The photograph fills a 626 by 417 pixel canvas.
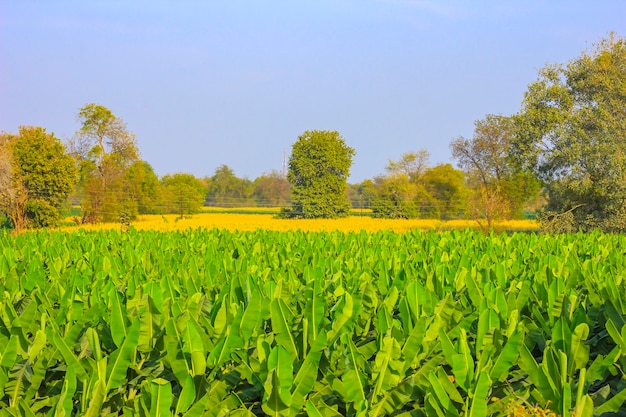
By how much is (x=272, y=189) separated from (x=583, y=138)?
208 ft

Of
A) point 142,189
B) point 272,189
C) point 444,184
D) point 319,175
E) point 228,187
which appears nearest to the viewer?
point 142,189

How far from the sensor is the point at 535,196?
2212 inches

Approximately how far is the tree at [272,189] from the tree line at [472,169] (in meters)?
26.1

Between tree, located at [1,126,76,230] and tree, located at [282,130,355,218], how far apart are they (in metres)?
20.3

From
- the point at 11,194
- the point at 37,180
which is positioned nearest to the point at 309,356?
the point at 11,194

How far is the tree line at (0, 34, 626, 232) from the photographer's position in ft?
92.2

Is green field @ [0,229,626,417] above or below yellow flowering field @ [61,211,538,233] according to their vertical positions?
above

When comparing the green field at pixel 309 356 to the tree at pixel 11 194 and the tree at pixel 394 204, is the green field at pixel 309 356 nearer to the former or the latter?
the tree at pixel 11 194

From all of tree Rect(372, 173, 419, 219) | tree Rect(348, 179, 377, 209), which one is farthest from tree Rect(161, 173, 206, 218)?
tree Rect(372, 173, 419, 219)

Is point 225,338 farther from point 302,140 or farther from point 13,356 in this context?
point 302,140

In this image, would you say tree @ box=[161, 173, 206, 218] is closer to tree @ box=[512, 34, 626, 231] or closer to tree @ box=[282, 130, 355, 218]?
tree @ box=[282, 130, 355, 218]

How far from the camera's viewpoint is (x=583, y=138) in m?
28.5

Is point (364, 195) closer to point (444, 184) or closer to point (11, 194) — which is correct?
point (444, 184)

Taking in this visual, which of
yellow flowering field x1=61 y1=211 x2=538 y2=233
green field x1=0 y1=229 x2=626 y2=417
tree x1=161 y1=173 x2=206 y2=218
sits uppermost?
tree x1=161 y1=173 x2=206 y2=218
